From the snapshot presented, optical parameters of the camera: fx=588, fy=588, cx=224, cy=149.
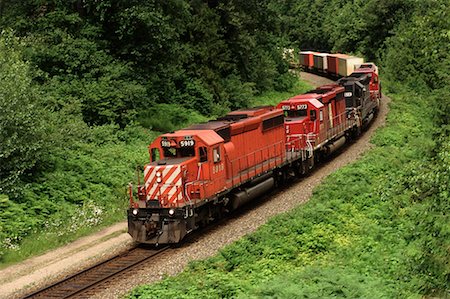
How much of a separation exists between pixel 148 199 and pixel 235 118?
615cm

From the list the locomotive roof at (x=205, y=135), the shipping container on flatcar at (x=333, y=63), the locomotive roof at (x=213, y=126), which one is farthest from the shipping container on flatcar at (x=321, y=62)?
the locomotive roof at (x=205, y=135)

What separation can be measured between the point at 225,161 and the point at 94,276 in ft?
21.0

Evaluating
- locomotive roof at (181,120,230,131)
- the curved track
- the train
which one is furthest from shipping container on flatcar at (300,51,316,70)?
locomotive roof at (181,120,230,131)

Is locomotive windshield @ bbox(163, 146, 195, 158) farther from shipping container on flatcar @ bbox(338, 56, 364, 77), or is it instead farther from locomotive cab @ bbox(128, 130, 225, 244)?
shipping container on flatcar @ bbox(338, 56, 364, 77)

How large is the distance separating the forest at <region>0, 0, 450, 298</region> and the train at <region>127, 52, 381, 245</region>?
7.82 feet

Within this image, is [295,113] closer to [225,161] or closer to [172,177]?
[225,161]

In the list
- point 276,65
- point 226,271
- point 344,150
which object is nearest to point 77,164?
point 226,271

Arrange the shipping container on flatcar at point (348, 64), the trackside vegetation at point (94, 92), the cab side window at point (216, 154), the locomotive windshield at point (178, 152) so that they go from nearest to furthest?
1. the locomotive windshield at point (178, 152)
2. the cab side window at point (216, 154)
3. the trackside vegetation at point (94, 92)
4. the shipping container on flatcar at point (348, 64)

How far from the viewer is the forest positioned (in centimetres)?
1493

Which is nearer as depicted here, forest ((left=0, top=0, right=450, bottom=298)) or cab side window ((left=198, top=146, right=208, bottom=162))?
forest ((left=0, top=0, right=450, bottom=298))

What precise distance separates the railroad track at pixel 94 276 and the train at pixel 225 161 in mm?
676

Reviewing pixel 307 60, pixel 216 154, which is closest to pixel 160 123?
pixel 216 154

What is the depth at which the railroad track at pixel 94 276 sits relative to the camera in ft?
48.5

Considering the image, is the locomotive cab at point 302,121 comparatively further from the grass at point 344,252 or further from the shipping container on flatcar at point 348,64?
the shipping container on flatcar at point 348,64
